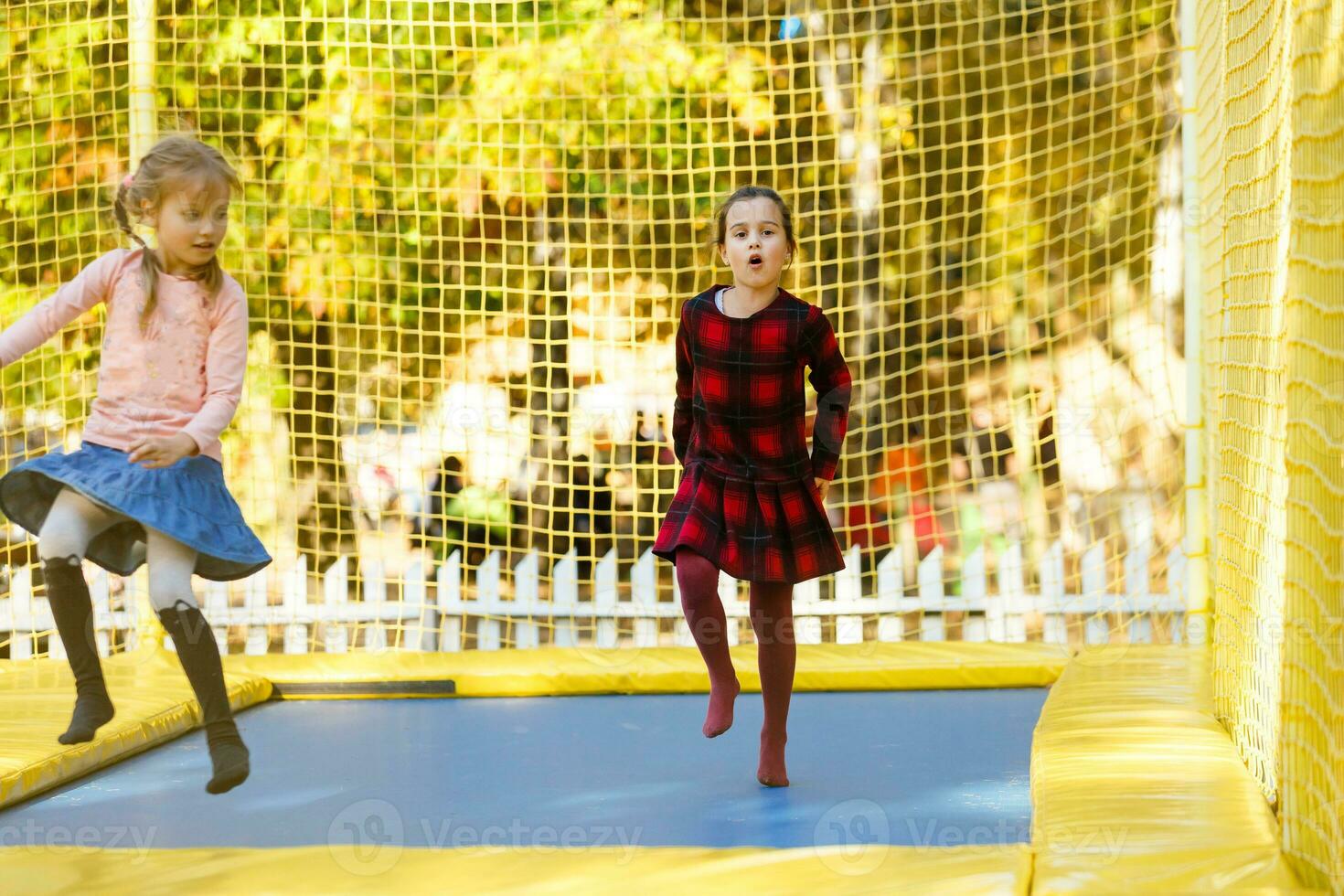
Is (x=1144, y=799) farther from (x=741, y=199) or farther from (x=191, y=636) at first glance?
(x=191, y=636)

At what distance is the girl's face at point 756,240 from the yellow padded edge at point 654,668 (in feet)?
6.19

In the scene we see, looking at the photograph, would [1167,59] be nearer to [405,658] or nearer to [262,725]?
[405,658]

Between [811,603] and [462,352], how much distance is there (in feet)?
5.19

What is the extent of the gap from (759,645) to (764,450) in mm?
398

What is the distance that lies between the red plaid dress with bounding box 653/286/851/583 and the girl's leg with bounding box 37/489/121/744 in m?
1.07

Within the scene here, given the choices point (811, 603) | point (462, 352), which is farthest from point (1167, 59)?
point (462, 352)

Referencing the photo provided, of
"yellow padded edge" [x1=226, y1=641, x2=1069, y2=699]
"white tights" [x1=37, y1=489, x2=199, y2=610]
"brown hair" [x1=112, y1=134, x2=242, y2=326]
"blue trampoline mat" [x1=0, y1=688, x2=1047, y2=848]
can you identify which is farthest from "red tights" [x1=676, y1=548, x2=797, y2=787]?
"yellow padded edge" [x1=226, y1=641, x2=1069, y2=699]

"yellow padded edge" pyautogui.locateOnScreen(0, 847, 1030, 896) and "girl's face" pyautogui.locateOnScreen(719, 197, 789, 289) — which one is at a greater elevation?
"girl's face" pyautogui.locateOnScreen(719, 197, 789, 289)

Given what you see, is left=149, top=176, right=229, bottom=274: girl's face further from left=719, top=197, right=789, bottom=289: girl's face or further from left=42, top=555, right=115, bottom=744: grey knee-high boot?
left=719, top=197, right=789, bottom=289: girl's face

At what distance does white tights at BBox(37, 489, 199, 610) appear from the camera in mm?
2424

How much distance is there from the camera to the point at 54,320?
8.24 feet

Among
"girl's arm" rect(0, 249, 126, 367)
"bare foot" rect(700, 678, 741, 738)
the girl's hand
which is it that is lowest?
"bare foot" rect(700, 678, 741, 738)

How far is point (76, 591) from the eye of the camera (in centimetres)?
253

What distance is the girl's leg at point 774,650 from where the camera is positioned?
306 centimetres
